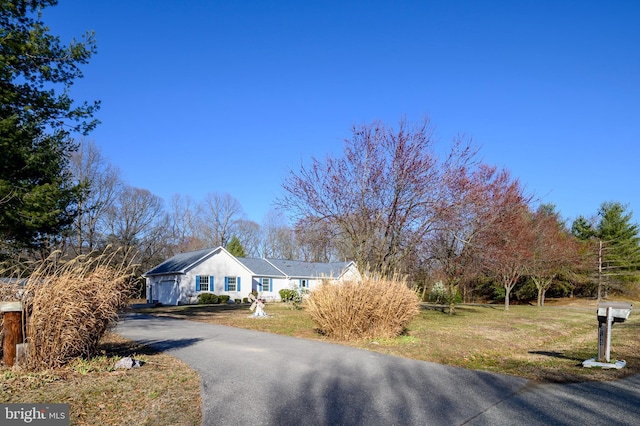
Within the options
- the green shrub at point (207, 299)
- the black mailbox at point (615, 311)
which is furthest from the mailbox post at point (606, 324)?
the green shrub at point (207, 299)

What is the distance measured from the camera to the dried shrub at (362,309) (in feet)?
37.0

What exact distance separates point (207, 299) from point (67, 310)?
86.5 ft

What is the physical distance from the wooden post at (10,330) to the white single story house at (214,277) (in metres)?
24.2

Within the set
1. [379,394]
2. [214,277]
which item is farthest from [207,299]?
[379,394]

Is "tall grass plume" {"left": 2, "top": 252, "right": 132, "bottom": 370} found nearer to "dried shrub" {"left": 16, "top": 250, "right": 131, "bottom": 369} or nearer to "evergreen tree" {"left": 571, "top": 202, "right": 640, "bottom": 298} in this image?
"dried shrub" {"left": 16, "top": 250, "right": 131, "bottom": 369}

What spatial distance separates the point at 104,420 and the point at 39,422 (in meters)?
0.62

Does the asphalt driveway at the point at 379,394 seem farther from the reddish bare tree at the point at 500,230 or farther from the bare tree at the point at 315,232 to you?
the reddish bare tree at the point at 500,230

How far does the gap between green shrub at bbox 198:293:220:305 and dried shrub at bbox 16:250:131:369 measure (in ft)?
83.4

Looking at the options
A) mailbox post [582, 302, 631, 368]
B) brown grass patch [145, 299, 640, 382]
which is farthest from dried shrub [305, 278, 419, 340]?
mailbox post [582, 302, 631, 368]

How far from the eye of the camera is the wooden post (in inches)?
244

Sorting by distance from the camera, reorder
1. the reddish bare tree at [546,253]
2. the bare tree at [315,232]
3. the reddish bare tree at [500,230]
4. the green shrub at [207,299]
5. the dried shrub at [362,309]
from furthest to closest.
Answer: the green shrub at [207,299] → the reddish bare tree at [546,253] → the reddish bare tree at [500,230] → the bare tree at [315,232] → the dried shrub at [362,309]

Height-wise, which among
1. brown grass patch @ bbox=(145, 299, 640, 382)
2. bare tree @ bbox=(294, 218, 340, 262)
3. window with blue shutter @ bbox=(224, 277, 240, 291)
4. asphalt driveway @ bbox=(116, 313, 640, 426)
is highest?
bare tree @ bbox=(294, 218, 340, 262)

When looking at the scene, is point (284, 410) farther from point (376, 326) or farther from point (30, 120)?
point (30, 120)

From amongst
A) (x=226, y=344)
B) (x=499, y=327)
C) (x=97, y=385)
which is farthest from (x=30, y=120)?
(x=499, y=327)
